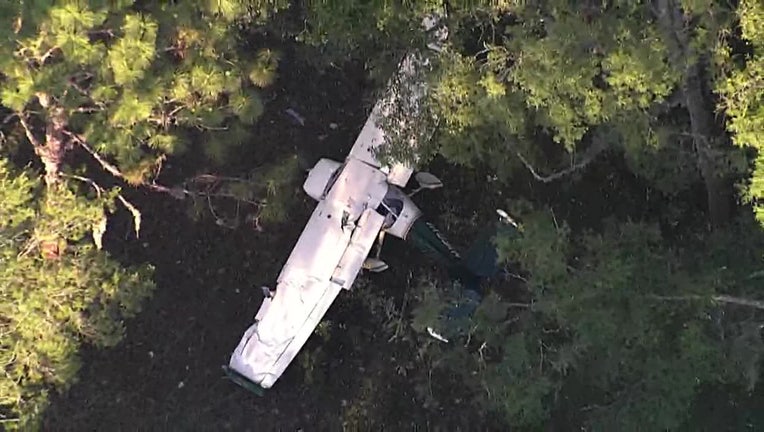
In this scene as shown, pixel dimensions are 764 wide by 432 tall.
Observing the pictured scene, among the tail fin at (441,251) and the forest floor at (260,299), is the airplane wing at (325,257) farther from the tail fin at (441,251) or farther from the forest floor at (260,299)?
the forest floor at (260,299)

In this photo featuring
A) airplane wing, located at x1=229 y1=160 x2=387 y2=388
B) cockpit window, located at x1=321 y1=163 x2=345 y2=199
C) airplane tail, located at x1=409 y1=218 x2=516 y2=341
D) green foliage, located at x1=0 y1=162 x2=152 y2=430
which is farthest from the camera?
airplane tail, located at x1=409 y1=218 x2=516 y2=341

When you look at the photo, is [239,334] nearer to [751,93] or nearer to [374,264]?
[374,264]

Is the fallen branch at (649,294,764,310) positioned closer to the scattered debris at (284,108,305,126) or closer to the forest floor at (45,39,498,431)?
the forest floor at (45,39,498,431)

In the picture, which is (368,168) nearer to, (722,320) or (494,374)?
(494,374)

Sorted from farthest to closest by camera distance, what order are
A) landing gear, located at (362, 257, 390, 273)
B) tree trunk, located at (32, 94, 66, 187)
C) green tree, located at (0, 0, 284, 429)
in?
landing gear, located at (362, 257, 390, 273) < tree trunk, located at (32, 94, 66, 187) < green tree, located at (0, 0, 284, 429)

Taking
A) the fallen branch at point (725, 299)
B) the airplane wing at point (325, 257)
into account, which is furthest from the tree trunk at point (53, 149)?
the fallen branch at point (725, 299)

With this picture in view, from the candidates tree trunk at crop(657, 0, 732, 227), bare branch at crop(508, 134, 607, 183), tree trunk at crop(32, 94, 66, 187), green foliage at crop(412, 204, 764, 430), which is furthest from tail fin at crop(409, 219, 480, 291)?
tree trunk at crop(32, 94, 66, 187)

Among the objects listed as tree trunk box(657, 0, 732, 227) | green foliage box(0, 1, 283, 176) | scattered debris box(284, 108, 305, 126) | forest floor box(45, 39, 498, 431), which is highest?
tree trunk box(657, 0, 732, 227)
